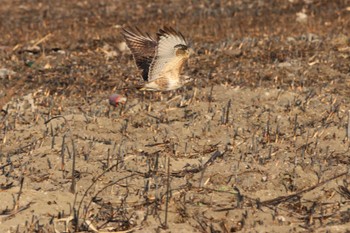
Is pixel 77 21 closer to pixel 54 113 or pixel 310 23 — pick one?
pixel 310 23

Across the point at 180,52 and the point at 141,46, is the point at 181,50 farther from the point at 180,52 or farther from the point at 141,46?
the point at 141,46

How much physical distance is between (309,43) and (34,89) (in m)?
3.81

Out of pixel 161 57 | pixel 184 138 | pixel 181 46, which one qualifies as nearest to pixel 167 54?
pixel 161 57

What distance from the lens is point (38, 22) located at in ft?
40.3

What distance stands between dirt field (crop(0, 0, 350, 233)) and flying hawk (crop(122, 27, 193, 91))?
30 cm

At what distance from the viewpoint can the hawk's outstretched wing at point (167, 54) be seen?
5859mm

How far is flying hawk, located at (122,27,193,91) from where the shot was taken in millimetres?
5926

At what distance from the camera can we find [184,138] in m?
5.83

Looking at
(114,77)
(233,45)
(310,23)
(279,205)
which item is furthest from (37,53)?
(279,205)

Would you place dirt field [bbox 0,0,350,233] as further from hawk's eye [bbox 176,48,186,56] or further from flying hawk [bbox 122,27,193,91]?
hawk's eye [bbox 176,48,186,56]

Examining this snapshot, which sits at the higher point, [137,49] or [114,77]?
[137,49]

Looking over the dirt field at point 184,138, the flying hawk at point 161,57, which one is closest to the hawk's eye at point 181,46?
the flying hawk at point 161,57

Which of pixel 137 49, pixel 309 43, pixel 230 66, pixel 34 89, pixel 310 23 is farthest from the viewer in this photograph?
pixel 310 23

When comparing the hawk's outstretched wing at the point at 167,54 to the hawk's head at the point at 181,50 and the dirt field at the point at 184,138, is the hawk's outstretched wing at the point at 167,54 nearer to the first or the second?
the hawk's head at the point at 181,50
